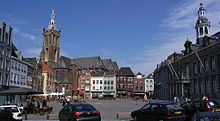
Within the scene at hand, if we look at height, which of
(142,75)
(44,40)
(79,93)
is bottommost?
(79,93)

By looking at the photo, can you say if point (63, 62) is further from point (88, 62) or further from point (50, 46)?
point (88, 62)

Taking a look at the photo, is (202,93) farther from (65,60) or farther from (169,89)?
(65,60)

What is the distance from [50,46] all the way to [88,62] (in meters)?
22.5

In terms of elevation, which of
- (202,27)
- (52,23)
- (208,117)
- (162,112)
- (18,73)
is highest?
(52,23)

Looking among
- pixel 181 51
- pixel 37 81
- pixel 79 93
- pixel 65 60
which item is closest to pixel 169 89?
pixel 181 51

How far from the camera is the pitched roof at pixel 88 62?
461 ft

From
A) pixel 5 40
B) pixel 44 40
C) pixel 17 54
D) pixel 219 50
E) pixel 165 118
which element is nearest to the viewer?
pixel 165 118

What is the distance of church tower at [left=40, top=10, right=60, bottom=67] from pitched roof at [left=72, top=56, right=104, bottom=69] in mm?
13899

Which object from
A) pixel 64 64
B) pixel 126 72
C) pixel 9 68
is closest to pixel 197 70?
pixel 9 68

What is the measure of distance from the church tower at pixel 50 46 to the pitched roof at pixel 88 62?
13.9m

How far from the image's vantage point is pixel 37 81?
77812 mm

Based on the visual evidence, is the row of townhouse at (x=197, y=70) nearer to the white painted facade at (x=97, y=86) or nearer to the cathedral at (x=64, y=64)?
the white painted facade at (x=97, y=86)

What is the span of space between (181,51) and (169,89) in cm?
1090

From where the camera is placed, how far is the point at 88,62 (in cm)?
14562
